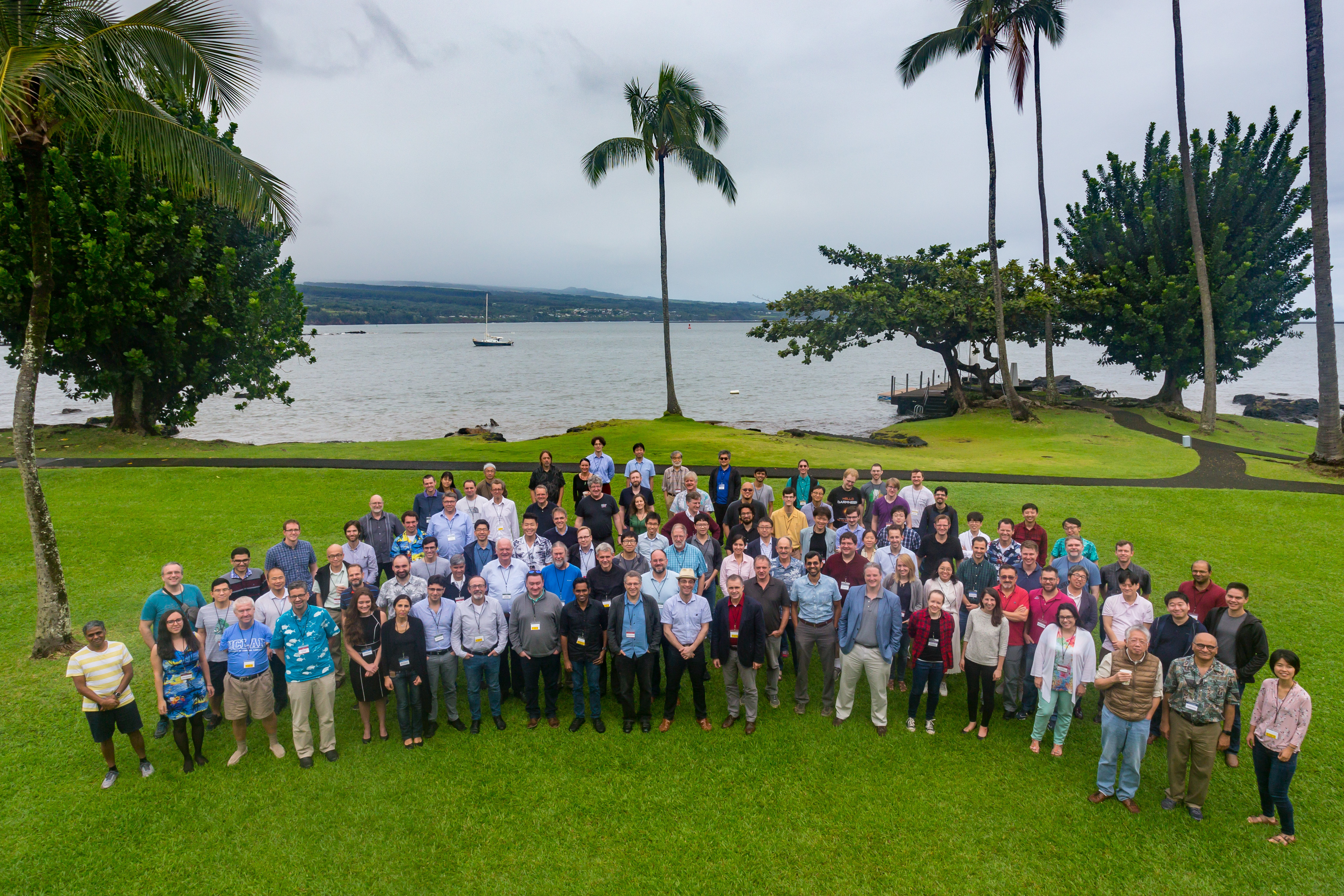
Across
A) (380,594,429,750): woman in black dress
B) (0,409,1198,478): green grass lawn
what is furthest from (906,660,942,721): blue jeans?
(0,409,1198,478): green grass lawn

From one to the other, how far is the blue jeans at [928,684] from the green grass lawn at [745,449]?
13348 mm

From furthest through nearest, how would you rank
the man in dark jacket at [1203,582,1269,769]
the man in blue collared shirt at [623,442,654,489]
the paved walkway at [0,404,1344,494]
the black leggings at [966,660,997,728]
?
the paved walkway at [0,404,1344,494] < the man in blue collared shirt at [623,442,654,489] < the black leggings at [966,660,997,728] < the man in dark jacket at [1203,582,1269,769]

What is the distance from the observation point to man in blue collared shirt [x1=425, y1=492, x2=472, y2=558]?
9695 millimetres

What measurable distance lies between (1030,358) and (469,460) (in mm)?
156407

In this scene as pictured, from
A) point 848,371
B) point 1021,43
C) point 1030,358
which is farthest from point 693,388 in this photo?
point 1030,358

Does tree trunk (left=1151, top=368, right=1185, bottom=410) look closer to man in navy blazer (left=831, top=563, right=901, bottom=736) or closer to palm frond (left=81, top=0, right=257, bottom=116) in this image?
man in navy blazer (left=831, top=563, right=901, bottom=736)

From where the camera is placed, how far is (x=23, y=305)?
1841cm

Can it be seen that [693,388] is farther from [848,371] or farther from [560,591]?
[560,591]

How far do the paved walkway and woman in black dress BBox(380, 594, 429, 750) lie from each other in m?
12.0

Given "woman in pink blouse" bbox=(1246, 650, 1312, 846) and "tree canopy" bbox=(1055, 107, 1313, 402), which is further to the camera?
"tree canopy" bbox=(1055, 107, 1313, 402)

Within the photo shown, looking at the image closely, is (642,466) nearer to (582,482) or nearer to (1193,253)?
(582,482)

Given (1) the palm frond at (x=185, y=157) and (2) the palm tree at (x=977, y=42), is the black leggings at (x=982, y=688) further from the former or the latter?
(2) the palm tree at (x=977, y=42)

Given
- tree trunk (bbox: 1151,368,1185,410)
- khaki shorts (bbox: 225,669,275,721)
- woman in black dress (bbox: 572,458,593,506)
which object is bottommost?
khaki shorts (bbox: 225,669,275,721)

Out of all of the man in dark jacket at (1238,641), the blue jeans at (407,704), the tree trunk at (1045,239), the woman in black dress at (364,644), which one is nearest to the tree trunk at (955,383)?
the tree trunk at (1045,239)
